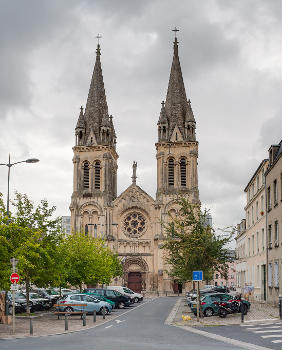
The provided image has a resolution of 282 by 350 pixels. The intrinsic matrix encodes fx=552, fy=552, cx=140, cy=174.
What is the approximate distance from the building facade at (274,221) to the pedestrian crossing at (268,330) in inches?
405

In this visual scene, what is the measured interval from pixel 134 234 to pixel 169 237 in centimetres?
4208

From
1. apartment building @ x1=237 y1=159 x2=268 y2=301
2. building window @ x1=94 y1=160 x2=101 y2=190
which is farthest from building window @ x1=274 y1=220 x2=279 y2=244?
building window @ x1=94 y1=160 x2=101 y2=190

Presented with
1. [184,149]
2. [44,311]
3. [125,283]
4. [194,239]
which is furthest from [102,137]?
[194,239]

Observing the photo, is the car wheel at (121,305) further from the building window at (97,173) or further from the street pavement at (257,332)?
the building window at (97,173)

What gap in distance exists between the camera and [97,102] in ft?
260

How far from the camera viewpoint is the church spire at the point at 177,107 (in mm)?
76000

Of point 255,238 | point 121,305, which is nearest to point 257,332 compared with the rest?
point 121,305

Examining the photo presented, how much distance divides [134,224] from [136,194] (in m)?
4.11

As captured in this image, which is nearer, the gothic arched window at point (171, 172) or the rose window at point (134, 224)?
the gothic arched window at point (171, 172)

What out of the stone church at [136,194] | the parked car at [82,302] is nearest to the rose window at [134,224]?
the stone church at [136,194]

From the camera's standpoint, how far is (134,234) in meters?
74.8

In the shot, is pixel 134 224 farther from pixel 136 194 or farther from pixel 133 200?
pixel 136 194

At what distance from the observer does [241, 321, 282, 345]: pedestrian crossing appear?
19594mm

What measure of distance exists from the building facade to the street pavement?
32.8ft
